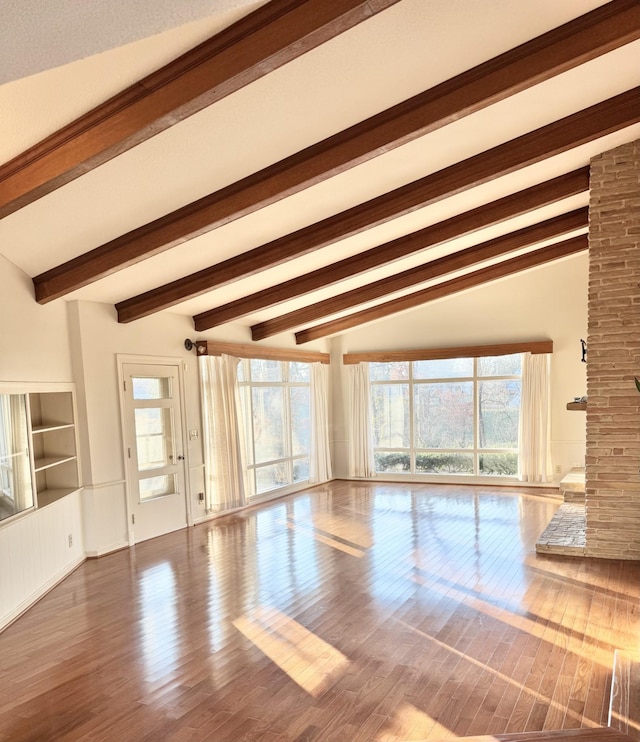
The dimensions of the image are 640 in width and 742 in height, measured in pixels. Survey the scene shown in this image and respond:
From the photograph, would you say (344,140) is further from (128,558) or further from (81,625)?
(128,558)

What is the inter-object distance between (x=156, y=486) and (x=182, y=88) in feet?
17.7

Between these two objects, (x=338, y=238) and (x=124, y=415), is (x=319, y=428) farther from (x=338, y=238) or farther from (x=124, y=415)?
(x=338, y=238)

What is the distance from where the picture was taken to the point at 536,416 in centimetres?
943

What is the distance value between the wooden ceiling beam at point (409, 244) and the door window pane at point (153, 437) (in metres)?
1.33

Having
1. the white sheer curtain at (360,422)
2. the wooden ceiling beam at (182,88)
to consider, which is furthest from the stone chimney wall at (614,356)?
the white sheer curtain at (360,422)

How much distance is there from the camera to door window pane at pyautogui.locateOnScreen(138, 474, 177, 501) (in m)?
7.14

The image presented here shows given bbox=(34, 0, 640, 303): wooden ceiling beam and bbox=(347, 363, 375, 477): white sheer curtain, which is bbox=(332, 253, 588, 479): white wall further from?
bbox=(34, 0, 640, 303): wooden ceiling beam

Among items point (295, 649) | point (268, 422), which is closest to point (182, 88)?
point (295, 649)

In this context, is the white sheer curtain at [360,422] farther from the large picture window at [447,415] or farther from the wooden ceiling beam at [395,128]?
the wooden ceiling beam at [395,128]

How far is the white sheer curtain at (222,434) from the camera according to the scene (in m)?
8.08

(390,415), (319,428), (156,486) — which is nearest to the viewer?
(156,486)

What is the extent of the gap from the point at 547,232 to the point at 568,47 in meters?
3.96

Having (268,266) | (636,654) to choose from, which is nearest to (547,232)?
(268,266)

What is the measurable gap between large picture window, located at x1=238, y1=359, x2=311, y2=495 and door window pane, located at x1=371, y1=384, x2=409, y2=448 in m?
1.29
